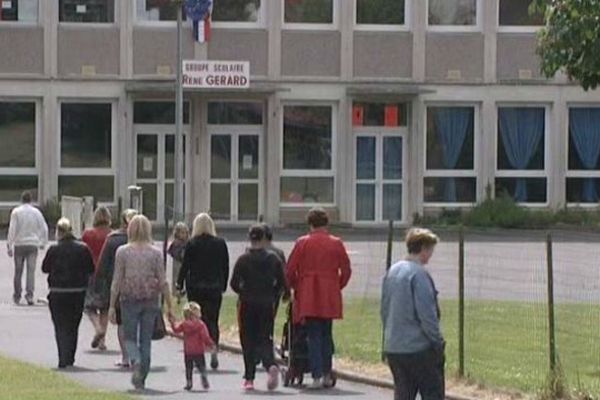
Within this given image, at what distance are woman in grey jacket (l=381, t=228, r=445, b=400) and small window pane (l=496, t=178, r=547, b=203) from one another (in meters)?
34.2

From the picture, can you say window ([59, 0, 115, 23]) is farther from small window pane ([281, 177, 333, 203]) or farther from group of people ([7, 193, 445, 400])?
group of people ([7, 193, 445, 400])

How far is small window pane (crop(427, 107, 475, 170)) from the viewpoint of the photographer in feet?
151

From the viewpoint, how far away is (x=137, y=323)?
17297 millimetres

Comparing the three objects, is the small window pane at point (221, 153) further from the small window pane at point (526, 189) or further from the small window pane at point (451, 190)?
the small window pane at point (526, 189)

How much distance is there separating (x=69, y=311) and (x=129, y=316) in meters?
2.15

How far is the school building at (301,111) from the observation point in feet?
146

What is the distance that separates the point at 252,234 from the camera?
17.3 m

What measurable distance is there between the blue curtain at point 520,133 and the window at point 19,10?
12583mm

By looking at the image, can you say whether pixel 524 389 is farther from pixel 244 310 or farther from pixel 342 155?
pixel 342 155

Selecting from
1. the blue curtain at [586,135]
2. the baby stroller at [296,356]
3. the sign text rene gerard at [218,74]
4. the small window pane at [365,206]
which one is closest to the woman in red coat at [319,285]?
the baby stroller at [296,356]

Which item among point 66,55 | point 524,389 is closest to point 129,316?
point 524,389

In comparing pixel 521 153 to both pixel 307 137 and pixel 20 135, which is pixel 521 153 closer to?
pixel 307 137

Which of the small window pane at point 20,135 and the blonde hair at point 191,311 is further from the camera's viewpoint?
the small window pane at point 20,135

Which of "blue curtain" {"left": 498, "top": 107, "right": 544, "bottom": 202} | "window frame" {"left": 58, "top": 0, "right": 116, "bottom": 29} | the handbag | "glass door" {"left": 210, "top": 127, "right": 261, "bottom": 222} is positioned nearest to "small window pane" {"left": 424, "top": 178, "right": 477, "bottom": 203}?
"blue curtain" {"left": 498, "top": 107, "right": 544, "bottom": 202}
